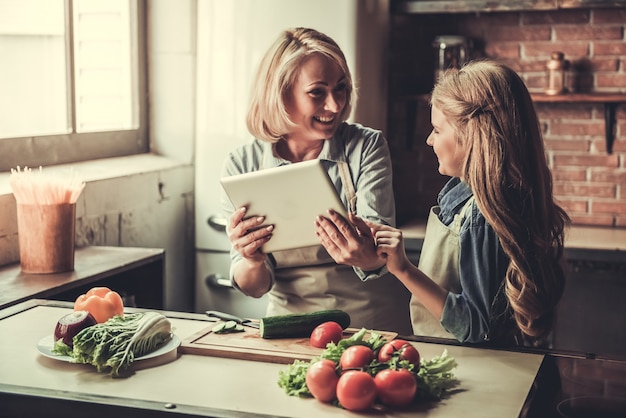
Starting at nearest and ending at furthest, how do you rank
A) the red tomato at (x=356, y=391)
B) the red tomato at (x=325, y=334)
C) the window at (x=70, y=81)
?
the red tomato at (x=356, y=391)
the red tomato at (x=325, y=334)
the window at (x=70, y=81)

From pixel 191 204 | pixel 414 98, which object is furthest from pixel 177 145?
pixel 414 98

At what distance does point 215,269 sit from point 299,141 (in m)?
1.31

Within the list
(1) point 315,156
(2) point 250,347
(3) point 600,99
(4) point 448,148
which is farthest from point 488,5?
(2) point 250,347

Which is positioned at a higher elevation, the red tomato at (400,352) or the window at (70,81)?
the window at (70,81)

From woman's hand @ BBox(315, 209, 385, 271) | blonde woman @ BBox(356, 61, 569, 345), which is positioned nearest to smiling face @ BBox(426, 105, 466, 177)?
blonde woman @ BBox(356, 61, 569, 345)

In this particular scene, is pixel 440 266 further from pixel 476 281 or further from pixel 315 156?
pixel 315 156

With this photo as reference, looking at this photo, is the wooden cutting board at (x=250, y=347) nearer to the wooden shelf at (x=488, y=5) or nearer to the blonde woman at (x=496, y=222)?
the blonde woman at (x=496, y=222)

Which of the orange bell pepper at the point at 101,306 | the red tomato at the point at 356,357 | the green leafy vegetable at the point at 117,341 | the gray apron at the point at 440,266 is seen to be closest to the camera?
the red tomato at the point at 356,357

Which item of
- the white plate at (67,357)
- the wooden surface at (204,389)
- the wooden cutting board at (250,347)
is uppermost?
the white plate at (67,357)

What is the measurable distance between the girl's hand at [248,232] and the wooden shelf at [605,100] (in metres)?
1.87

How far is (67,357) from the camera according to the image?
1796 millimetres

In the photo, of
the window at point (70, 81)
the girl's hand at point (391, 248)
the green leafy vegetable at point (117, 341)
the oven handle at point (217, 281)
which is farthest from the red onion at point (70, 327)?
the oven handle at point (217, 281)

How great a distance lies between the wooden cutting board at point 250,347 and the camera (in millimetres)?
1841

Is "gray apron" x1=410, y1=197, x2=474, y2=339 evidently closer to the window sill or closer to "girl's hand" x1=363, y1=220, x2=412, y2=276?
"girl's hand" x1=363, y1=220, x2=412, y2=276
